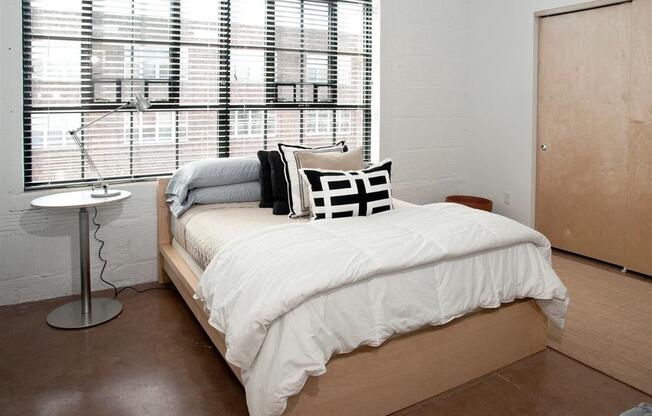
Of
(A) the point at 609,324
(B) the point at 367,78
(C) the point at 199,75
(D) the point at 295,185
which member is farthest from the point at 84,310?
(A) the point at 609,324

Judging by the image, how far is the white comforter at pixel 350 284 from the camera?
5.69 feet

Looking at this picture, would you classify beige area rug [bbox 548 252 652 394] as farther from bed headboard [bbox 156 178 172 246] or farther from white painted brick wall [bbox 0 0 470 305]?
bed headboard [bbox 156 178 172 246]

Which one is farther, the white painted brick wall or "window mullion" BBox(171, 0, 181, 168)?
"window mullion" BBox(171, 0, 181, 168)

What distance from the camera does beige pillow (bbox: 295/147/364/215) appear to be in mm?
3006

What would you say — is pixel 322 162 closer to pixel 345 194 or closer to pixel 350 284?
pixel 345 194

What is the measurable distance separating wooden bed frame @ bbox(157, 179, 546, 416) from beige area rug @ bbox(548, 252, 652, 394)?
0.79ft

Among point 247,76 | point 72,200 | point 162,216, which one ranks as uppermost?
point 247,76

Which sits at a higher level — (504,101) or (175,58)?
(175,58)

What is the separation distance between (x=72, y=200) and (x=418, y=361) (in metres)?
2.09

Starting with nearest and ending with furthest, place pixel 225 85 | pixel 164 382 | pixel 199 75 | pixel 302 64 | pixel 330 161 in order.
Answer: pixel 164 382 → pixel 330 161 → pixel 199 75 → pixel 225 85 → pixel 302 64

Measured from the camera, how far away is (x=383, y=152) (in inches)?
176

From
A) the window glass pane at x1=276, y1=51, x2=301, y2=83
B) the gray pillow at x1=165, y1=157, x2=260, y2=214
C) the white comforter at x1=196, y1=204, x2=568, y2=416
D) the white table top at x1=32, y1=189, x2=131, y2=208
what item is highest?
the window glass pane at x1=276, y1=51, x2=301, y2=83

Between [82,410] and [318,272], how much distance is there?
3.80ft

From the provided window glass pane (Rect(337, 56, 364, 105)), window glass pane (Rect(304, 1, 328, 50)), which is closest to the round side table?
window glass pane (Rect(304, 1, 328, 50))
